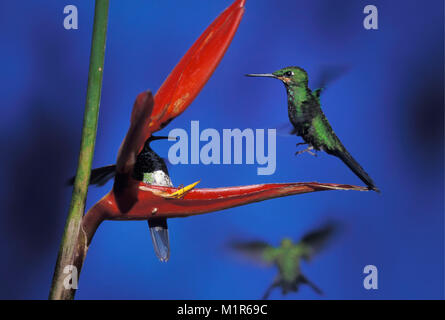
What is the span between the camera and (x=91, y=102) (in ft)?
1.08

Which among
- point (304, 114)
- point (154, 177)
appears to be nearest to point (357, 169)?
point (304, 114)

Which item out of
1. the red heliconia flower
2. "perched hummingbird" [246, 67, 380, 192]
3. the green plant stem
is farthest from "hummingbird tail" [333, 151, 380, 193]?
the green plant stem

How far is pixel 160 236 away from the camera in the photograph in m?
0.44

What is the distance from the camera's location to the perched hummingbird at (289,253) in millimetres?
838

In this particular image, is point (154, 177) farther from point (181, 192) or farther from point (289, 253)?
point (289, 253)

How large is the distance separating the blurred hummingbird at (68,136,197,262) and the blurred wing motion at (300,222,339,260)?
0.45 metres

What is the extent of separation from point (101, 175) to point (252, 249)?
0.42m

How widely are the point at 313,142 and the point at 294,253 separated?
0.36 metres

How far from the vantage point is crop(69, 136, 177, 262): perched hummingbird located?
0.44m

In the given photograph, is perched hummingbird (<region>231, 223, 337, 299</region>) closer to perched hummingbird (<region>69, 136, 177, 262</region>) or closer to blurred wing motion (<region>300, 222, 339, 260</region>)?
blurred wing motion (<region>300, 222, 339, 260</region>)

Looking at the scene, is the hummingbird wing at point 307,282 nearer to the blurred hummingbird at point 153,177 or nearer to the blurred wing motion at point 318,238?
the blurred wing motion at point 318,238

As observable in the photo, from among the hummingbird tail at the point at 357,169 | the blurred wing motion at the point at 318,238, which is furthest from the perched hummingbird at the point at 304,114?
the blurred wing motion at the point at 318,238

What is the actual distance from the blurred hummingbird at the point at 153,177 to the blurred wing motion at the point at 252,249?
0.36m
